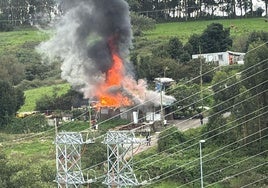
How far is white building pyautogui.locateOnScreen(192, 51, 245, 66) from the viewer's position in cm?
6353

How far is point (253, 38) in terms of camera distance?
6391cm

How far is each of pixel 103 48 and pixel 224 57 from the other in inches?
777

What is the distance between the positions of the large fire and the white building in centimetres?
1544

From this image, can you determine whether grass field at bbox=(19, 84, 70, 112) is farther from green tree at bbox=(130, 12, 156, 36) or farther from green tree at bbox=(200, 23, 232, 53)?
green tree at bbox=(130, 12, 156, 36)

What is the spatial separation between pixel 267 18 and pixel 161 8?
598 inches

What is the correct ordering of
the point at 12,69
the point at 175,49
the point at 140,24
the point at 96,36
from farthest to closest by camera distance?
1. the point at 140,24
2. the point at 12,69
3. the point at 175,49
4. the point at 96,36

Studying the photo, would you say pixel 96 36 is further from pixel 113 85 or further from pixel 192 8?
pixel 192 8

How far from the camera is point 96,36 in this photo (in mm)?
47938

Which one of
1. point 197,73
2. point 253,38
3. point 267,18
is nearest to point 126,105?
point 197,73

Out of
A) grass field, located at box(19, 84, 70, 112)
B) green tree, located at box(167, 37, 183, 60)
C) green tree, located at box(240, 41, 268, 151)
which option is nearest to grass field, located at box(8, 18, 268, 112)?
green tree, located at box(167, 37, 183, 60)

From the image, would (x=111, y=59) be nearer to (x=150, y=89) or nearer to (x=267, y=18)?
(x=150, y=89)

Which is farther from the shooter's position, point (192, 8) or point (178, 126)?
point (192, 8)

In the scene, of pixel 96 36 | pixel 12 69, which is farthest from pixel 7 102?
pixel 12 69

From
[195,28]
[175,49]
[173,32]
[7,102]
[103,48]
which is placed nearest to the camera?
[103,48]
